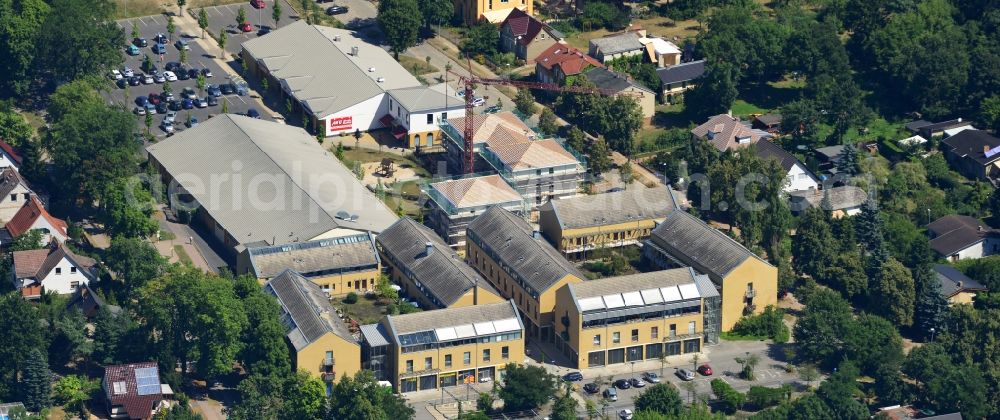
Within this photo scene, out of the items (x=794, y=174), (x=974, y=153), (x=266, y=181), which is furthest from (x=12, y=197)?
(x=974, y=153)

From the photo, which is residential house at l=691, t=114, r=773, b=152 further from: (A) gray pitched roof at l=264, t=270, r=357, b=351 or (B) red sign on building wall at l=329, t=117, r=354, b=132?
(A) gray pitched roof at l=264, t=270, r=357, b=351

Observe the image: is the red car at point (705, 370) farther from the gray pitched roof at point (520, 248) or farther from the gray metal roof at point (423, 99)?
the gray metal roof at point (423, 99)

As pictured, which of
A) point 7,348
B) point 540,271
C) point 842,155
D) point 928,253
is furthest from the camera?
point 842,155

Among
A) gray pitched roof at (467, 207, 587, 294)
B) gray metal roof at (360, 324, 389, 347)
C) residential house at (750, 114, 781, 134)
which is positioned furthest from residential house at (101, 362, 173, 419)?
residential house at (750, 114, 781, 134)

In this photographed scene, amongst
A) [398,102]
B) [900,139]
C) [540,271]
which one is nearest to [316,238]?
[540,271]

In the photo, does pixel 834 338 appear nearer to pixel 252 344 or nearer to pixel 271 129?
pixel 252 344

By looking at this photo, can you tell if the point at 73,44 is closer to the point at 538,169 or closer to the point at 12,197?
the point at 12,197

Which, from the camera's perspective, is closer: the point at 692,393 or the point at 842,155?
the point at 692,393

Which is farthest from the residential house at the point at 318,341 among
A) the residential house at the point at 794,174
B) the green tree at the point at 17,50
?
the green tree at the point at 17,50
